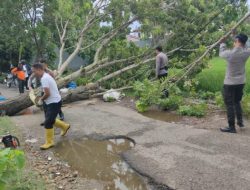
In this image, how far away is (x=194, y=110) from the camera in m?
9.41

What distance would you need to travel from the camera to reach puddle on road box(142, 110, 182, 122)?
932 centimetres

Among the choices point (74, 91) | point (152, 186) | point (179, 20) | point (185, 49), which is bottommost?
point (152, 186)

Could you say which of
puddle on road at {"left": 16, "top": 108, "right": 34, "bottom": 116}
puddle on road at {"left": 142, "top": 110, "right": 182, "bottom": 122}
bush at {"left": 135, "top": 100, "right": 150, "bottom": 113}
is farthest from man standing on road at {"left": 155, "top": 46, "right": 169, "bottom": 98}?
puddle on road at {"left": 16, "top": 108, "right": 34, "bottom": 116}

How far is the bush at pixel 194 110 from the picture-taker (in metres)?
9.29

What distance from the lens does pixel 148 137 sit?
292 inches

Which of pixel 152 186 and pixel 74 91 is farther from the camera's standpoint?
pixel 74 91

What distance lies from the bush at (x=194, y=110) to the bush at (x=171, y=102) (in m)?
0.42

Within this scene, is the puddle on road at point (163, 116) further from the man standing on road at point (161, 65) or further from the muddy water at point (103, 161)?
the muddy water at point (103, 161)

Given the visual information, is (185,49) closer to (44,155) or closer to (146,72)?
(146,72)

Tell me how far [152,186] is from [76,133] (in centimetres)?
335

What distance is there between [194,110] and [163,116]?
2.73ft

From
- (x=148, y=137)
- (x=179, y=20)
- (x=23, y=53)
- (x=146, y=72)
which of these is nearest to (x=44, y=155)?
(x=148, y=137)

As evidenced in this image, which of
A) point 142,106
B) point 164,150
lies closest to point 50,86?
point 164,150

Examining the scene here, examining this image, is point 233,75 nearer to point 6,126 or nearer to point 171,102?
point 171,102
